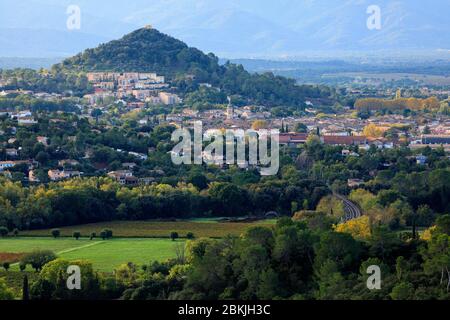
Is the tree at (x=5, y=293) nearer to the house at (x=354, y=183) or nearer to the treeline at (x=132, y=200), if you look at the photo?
the treeline at (x=132, y=200)

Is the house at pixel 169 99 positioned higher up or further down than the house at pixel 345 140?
higher up

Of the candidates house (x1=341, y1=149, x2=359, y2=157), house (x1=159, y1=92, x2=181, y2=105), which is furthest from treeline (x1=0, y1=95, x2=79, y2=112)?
house (x1=341, y1=149, x2=359, y2=157)

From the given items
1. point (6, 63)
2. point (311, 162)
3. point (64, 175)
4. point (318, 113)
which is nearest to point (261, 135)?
point (311, 162)

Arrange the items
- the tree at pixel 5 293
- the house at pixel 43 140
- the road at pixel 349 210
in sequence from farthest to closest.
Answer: the house at pixel 43 140
the road at pixel 349 210
the tree at pixel 5 293

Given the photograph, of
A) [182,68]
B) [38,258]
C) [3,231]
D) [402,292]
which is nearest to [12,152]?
[3,231]

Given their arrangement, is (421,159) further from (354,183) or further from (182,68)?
(182,68)

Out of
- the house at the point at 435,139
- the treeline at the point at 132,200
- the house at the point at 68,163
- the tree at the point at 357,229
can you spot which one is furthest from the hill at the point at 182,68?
the tree at the point at 357,229

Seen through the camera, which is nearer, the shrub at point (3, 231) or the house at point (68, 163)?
the shrub at point (3, 231)
